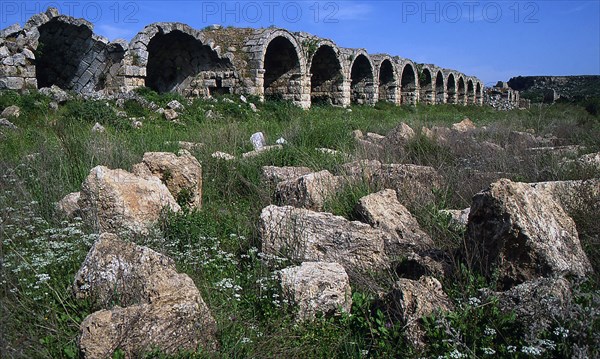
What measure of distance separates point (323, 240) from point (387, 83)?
2245cm

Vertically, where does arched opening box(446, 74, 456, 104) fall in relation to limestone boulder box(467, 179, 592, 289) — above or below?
above

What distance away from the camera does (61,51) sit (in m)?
14.6

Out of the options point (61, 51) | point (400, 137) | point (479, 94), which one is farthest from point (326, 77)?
point (479, 94)

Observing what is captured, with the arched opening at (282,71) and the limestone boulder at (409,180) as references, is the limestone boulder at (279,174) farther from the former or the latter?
the arched opening at (282,71)

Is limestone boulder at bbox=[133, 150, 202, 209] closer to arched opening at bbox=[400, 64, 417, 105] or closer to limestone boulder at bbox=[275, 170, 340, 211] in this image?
limestone boulder at bbox=[275, 170, 340, 211]

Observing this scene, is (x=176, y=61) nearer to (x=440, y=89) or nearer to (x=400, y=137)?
(x=400, y=137)

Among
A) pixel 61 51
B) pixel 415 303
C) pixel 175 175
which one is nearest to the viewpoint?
pixel 415 303

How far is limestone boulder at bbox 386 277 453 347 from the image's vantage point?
2.35 m

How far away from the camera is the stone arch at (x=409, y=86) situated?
27.2 m

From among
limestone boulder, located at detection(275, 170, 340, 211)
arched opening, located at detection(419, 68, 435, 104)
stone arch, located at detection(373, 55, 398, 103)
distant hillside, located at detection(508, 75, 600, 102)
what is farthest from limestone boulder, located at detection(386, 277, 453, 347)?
distant hillside, located at detection(508, 75, 600, 102)

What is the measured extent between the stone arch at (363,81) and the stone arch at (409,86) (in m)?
5.45

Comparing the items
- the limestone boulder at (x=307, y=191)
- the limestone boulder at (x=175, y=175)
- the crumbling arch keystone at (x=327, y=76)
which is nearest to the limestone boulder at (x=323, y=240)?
the limestone boulder at (x=307, y=191)

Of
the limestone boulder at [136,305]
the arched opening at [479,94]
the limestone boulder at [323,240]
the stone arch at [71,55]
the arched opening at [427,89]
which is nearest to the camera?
the limestone boulder at [136,305]

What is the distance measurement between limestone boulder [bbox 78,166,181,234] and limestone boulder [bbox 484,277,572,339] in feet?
7.62
